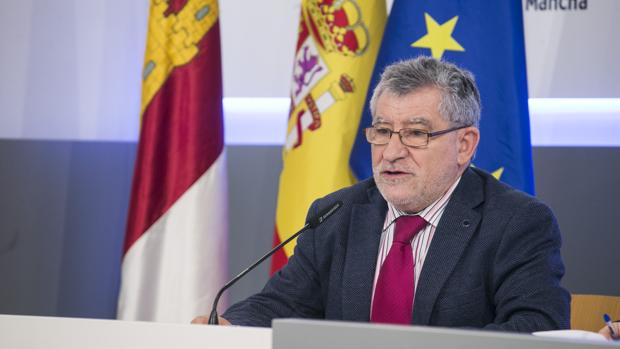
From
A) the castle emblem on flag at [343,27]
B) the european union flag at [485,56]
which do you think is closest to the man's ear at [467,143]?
the european union flag at [485,56]

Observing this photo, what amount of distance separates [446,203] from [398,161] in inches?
7.6

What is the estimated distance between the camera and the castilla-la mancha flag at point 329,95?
3.26 m

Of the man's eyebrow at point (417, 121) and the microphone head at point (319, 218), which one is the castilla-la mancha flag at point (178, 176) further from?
the microphone head at point (319, 218)

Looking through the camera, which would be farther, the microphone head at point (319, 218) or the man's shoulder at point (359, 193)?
the man's shoulder at point (359, 193)

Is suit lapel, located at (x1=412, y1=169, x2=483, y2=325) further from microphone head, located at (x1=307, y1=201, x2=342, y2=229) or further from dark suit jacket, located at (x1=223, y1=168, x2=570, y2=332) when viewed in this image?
microphone head, located at (x1=307, y1=201, x2=342, y2=229)

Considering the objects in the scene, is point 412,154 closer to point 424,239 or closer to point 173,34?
point 424,239

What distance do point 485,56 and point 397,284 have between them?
4.15ft

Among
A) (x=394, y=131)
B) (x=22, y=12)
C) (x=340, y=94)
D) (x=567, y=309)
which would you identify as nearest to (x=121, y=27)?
(x=22, y=12)

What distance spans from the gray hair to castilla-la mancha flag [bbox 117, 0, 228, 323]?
126 centimetres

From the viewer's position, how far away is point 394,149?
2.29 m

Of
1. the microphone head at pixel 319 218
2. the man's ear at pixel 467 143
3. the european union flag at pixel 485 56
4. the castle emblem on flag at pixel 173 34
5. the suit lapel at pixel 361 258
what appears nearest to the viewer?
the microphone head at pixel 319 218

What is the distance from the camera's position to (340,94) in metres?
3.26

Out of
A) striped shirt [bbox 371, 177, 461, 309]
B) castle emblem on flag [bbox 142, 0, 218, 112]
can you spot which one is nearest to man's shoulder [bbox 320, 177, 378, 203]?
striped shirt [bbox 371, 177, 461, 309]

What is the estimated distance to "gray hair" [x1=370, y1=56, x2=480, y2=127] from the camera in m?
2.31
